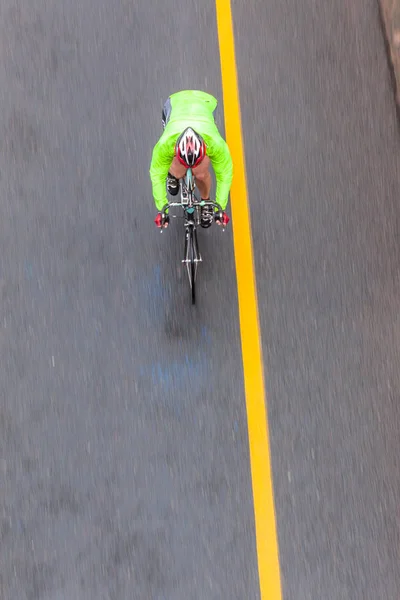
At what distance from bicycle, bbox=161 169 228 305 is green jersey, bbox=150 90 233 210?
0.17 meters

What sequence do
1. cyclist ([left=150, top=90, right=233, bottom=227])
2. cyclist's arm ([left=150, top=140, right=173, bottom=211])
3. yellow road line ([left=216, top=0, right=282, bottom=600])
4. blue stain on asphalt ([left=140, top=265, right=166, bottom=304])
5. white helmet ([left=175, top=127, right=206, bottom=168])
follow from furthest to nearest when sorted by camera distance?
blue stain on asphalt ([left=140, top=265, right=166, bottom=304]), yellow road line ([left=216, top=0, right=282, bottom=600]), cyclist's arm ([left=150, top=140, right=173, bottom=211]), cyclist ([left=150, top=90, right=233, bottom=227]), white helmet ([left=175, top=127, right=206, bottom=168])

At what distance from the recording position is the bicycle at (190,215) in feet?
14.6

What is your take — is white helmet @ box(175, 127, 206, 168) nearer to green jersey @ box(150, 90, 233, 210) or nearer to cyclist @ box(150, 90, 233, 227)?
cyclist @ box(150, 90, 233, 227)

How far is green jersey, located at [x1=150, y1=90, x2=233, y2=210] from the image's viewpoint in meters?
4.41

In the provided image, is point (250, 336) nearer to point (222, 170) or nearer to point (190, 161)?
point (222, 170)

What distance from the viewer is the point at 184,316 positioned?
17.4ft

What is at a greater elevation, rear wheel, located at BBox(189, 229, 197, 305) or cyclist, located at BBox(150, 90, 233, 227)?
cyclist, located at BBox(150, 90, 233, 227)

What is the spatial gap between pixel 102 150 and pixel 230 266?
1898mm

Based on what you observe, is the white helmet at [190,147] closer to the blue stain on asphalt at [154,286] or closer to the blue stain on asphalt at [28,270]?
the blue stain on asphalt at [154,286]

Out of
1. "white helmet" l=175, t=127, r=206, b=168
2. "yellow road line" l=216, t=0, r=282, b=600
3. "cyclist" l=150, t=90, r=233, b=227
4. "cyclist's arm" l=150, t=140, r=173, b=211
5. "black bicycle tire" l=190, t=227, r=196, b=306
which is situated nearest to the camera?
"white helmet" l=175, t=127, r=206, b=168

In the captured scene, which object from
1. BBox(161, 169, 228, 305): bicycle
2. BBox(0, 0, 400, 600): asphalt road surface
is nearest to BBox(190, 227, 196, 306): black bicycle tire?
BBox(161, 169, 228, 305): bicycle

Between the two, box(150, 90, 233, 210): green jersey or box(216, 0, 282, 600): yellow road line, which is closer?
box(150, 90, 233, 210): green jersey

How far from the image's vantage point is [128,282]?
213 inches

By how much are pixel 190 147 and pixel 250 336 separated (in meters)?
2.00
